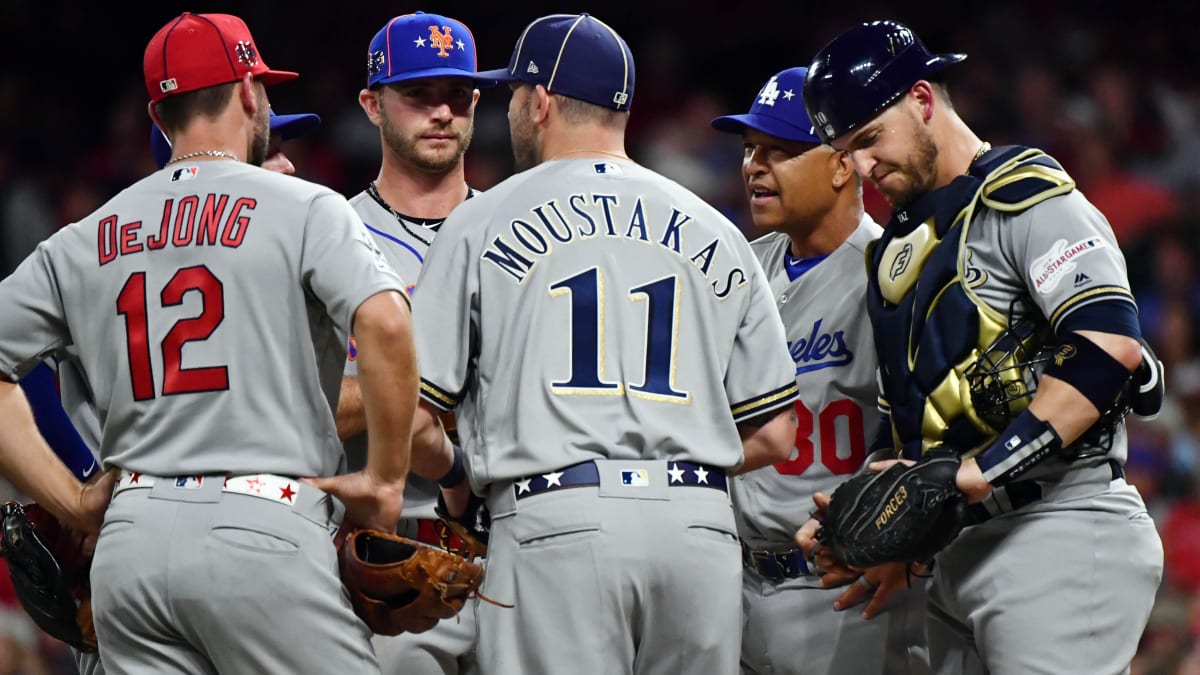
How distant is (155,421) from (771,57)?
9130mm

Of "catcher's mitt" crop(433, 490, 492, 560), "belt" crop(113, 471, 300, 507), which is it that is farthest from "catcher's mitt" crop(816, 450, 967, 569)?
"belt" crop(113, 471, 300, 507)

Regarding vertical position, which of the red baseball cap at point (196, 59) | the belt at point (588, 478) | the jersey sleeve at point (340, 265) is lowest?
the belt at point (588, 478)

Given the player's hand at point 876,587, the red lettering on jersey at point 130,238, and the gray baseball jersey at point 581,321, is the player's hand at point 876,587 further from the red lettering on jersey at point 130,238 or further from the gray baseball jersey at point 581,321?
the red lettering on jersey at point 130,238

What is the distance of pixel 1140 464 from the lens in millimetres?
8805

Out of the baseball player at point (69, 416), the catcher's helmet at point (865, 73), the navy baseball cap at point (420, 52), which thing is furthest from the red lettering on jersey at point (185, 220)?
the catcher's helmet at point (865, 73)

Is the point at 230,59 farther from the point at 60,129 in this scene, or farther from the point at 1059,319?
the point at 60,129

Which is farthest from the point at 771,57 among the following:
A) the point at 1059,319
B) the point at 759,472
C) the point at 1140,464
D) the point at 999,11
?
the point at 1059,319

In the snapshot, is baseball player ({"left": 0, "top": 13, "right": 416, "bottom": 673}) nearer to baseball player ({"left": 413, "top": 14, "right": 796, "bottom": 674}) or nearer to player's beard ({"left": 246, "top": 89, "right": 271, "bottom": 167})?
player's beard ({"left": 246, "top": 89, "right": 271, "bottom": 167})

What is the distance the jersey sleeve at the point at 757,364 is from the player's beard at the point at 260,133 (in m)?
1.34

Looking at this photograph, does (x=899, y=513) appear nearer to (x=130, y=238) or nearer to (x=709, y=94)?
(x=130, y=238)

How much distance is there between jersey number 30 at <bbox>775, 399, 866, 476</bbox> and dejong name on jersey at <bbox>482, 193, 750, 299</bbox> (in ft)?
3.07

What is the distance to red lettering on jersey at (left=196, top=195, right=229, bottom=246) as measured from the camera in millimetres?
3578

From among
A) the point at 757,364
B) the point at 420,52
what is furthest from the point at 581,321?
the point at 420,52

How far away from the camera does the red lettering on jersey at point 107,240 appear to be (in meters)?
3.64
